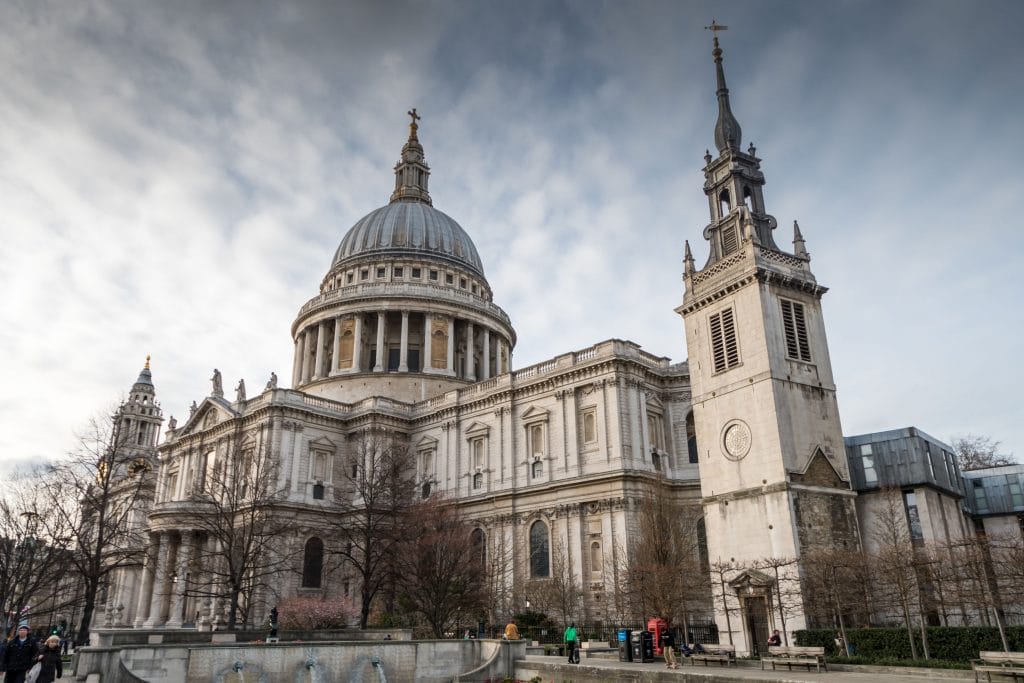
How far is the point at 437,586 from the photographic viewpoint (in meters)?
38.2

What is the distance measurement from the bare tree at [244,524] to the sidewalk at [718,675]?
79.4ft

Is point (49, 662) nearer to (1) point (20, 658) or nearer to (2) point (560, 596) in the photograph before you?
(1) point (20, 658)

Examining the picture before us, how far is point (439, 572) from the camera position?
38.7m

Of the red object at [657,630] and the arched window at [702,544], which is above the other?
the arched window at [702,544]

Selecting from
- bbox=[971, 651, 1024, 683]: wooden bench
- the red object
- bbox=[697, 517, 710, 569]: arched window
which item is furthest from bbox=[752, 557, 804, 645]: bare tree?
bbox=[697, 517, 710, 569]: arched window

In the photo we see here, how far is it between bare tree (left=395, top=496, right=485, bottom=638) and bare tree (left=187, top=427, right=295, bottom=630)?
8.13 metres

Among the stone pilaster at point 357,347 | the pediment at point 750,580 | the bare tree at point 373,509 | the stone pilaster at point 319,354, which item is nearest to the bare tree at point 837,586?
the pediment at point 750,580

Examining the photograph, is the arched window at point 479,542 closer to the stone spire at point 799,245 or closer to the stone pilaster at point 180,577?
the stone pilaster at point 180,577

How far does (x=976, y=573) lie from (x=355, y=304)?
5392cm

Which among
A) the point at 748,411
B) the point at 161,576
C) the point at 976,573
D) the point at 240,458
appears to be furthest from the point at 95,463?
the point at 976,573

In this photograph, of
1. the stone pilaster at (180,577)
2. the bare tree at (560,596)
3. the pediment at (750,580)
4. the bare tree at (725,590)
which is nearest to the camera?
the pediment at (750,580)

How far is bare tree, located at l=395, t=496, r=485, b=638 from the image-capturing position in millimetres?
38406

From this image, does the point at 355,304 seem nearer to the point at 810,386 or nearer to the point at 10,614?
the point at 10,614

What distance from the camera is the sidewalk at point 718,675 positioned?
19016 mm
